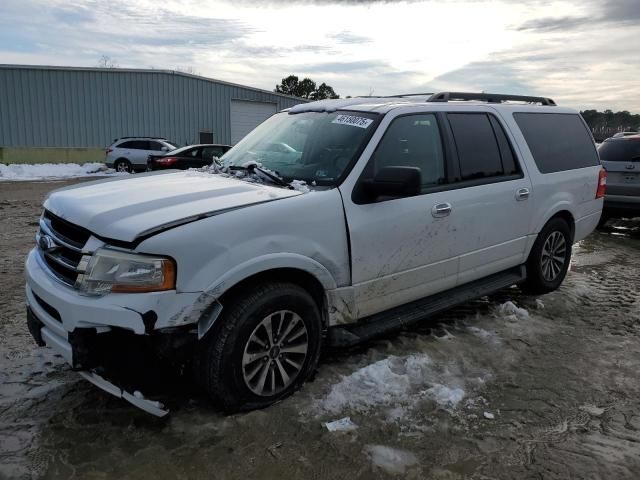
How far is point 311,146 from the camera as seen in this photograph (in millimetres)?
3795

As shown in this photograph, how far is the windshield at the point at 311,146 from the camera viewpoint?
355 cm

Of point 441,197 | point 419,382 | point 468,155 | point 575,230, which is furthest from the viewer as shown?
point 575,230

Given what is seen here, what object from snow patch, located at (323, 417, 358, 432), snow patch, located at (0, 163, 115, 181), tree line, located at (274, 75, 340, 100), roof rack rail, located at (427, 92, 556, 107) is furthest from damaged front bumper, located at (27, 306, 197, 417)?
tree line, located at (274, 75, 340, 100)

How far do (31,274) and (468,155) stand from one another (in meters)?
3.26

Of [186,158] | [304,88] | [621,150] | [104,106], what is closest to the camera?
[621,150]

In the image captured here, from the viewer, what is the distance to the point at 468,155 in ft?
13.9

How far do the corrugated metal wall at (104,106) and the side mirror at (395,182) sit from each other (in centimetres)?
2457

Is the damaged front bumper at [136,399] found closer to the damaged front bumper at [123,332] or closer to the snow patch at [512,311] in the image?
the damaged front bumper at [123,332]

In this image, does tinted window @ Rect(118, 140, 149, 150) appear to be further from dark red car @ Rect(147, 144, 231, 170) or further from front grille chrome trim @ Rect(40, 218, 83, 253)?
front grille chrome trim @ Rect(40, 218, 83, 253)

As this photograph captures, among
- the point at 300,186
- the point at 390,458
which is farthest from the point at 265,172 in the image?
the point at 390,458

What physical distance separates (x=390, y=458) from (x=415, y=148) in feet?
7.18

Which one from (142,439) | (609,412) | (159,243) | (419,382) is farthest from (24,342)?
(609,412)

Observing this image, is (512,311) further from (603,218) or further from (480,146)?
(603,218)

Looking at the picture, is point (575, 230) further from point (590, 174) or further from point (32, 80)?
point (32, 80)
